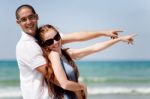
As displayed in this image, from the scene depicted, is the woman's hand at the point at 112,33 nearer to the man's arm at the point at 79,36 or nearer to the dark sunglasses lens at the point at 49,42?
the man's arm at the point at 79,36

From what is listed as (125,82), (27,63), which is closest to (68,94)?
(27,63)

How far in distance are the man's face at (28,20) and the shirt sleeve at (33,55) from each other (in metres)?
0.09

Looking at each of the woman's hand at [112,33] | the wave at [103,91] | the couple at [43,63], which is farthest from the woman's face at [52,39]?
the wave at [103,91]

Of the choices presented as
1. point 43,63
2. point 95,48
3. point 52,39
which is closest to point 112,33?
point 95,48

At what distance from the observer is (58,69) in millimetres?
3412

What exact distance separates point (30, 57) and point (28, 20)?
0.77 ft

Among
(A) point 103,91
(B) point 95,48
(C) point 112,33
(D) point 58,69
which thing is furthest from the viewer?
(A) point 103,91

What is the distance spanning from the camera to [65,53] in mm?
3656

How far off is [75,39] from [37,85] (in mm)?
466

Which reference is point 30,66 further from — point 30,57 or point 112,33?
point 112,33

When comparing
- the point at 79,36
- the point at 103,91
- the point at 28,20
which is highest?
the point at 28,20

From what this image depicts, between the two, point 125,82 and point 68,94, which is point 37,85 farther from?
point 125,82

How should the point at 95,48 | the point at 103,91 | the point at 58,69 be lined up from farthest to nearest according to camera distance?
the point at 103,91
the point at 95,48
the point at 58,69

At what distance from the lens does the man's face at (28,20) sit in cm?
344
